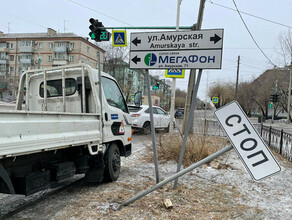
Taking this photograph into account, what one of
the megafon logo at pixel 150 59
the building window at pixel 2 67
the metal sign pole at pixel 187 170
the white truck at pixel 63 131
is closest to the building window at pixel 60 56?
the building window at pixel 2 67

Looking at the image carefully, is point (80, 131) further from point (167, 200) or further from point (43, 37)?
point (43, 37)

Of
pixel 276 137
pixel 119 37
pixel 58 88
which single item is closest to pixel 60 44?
pixel 119 37

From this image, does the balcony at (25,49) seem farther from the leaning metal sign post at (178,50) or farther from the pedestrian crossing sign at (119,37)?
the leaning metal sign post at (178,50)

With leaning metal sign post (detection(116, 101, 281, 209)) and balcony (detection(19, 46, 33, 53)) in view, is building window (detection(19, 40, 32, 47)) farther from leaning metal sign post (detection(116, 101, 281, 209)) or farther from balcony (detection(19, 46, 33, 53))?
leaning metal sign post (detection(116, 101, 281, 209))

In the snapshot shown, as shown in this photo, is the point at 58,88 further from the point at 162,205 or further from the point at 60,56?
the point at 60,56

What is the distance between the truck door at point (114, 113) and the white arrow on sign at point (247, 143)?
2.12 meters

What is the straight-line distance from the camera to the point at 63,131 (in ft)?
10.8

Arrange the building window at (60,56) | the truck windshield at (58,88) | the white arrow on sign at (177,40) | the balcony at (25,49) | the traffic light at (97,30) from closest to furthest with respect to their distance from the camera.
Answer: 1. the white arrow on sign at (177,40)
2. the truck windshield at (58,88)
3. the traffic light at (97,30)
4. the building window at (60,56)
5. the balcony at (25,49)

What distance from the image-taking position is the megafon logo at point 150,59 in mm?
4254

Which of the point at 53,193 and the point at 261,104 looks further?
the point at 261,104

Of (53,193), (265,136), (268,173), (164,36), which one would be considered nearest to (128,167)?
(53,193)

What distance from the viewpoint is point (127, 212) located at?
344 cm

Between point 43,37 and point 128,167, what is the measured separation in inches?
2373

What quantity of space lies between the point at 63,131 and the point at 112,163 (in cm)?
168
